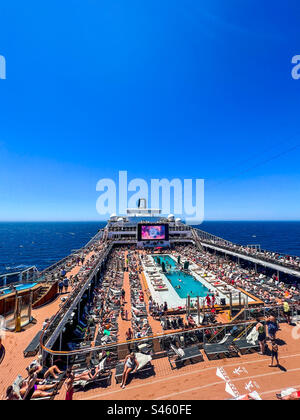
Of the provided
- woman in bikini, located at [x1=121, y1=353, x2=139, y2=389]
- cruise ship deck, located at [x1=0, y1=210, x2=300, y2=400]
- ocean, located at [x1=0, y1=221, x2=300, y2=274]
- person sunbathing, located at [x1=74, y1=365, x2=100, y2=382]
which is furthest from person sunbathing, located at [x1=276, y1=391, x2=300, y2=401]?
ocean, located at [x1=0, y1=221, x2=300, y2=274]

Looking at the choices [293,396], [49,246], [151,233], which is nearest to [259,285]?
[293,396]

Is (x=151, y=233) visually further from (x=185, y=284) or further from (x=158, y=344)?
(x=158, y=344)

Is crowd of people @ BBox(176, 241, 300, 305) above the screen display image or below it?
below

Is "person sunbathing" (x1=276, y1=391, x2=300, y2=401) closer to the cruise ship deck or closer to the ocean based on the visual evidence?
the cruise ship deck

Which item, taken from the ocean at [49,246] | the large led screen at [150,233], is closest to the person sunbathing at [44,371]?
the ocean at [49,246]

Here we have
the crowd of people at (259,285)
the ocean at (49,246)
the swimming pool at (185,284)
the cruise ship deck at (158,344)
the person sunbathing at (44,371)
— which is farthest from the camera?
the ocean at (49,246)

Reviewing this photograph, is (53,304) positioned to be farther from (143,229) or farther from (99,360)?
(143,229)

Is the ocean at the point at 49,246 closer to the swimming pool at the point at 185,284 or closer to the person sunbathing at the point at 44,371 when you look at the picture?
the person sunbathing at the point at 44,371

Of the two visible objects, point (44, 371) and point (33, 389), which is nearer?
point (33, 389)
